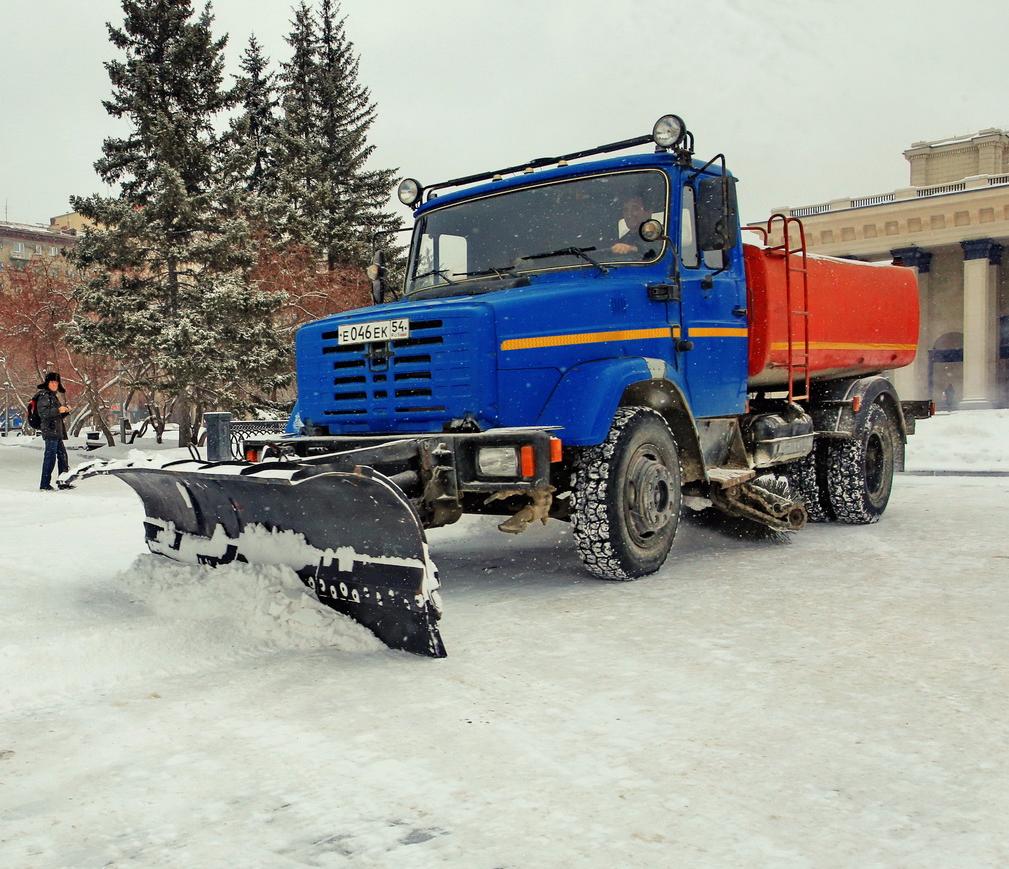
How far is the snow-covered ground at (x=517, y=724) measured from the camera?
9.01 feet

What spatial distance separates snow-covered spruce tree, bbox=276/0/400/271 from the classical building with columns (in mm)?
20437

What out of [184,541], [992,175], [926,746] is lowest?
[926,746]

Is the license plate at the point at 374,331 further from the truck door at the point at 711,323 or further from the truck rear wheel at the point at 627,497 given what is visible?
the truck door at the point at 711,323

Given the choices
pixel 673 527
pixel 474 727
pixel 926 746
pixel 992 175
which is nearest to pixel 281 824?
pixel 474 727

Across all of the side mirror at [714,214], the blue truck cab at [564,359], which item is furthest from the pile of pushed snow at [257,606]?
the side mirror at [714,214]

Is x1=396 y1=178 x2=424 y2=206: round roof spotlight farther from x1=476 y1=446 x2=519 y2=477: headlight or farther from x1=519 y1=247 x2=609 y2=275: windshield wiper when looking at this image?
x1=476 y1=446 x2=519 y2=477: headlight

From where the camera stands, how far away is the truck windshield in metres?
6.61

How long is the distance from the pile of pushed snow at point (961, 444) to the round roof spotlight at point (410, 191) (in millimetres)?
10543

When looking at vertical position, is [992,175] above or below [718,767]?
above

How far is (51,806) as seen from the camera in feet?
9.81

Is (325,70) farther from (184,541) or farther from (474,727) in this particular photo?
(474,727)

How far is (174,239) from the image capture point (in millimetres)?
24578

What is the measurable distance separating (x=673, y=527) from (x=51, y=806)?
177 inches

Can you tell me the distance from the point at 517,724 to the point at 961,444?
644 inches
